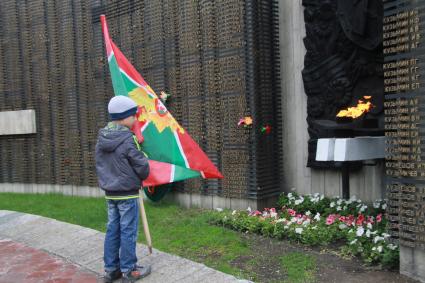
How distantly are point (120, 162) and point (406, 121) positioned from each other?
259 cm

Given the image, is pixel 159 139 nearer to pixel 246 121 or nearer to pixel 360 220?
pixel 246 121

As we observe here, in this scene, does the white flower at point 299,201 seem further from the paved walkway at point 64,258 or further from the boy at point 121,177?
the boy at point 121,177

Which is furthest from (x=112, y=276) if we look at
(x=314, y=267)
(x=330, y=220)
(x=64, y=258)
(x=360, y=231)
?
(x=330, y=220)

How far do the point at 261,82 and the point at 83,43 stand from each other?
435 centimetres

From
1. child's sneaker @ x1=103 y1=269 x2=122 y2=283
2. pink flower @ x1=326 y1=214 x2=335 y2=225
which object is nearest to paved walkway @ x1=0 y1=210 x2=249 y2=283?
child's sneaker @ x1=103 y1=269 x2=122 y2=283

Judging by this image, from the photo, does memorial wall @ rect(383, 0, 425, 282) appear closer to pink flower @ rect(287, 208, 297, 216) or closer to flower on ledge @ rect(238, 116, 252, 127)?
pink flower @ rect(287, 208, 297, 216)

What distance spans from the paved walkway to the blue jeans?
302mm

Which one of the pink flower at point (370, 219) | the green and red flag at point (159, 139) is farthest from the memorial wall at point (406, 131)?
the green and red flag at point (159, 139)

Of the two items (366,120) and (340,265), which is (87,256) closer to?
(340,265)

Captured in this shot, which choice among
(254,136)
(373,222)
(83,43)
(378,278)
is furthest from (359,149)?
(83,43)

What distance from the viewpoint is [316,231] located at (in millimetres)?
5590

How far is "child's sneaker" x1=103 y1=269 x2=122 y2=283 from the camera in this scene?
4586mm

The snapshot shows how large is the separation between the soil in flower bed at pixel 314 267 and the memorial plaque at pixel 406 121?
0.41 meters

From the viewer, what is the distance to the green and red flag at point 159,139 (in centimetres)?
555
